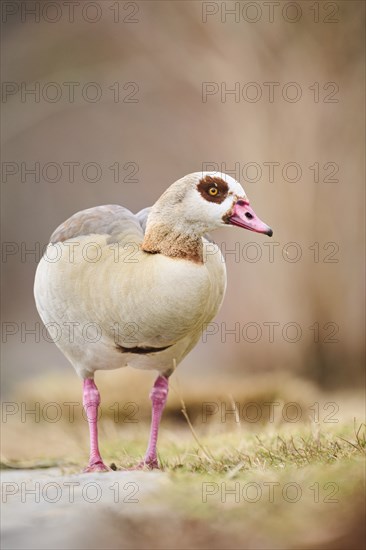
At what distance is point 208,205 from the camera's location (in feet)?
6.35

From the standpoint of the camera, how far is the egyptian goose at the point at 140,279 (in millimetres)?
1942

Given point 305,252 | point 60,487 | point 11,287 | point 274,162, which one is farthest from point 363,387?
point 60,487

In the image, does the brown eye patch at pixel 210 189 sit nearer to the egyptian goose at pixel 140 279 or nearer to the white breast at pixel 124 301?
the egyptian goose at pixel 140 279

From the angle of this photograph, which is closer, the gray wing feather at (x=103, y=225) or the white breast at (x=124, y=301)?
the white breast at (x=124, y=301)

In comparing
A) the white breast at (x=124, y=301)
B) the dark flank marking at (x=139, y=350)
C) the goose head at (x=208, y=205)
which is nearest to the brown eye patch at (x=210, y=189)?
the goose head at (x=208, y=205)

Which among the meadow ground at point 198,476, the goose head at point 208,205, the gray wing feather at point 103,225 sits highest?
the goose head at point 208,205

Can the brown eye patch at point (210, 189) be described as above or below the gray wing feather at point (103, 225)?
above

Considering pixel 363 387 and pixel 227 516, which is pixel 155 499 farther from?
pixel 363 387

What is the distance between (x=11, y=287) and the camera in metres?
4.86

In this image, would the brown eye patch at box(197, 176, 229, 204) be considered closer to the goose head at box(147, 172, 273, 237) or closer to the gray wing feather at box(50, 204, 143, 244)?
the goose head at box(147, 172, 273, 237)

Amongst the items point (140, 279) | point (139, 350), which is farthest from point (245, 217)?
point (139, 350)

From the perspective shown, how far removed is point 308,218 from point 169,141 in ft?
2.80

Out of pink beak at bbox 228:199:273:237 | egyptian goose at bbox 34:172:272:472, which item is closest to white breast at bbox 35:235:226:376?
egyptian goose at bbox 34:172:272:472

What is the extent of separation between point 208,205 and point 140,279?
210mm
